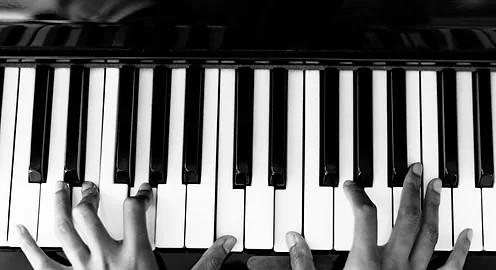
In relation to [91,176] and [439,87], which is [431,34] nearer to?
[439,87]

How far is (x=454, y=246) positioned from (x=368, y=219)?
0.75ft

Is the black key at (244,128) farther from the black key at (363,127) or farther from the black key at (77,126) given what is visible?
the black key at (77,126)

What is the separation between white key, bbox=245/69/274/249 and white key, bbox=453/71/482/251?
1.38ft

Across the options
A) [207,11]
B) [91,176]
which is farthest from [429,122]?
[91,176]

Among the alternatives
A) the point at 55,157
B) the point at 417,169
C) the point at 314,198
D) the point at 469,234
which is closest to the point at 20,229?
the point at 55,157

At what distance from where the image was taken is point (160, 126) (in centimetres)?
111

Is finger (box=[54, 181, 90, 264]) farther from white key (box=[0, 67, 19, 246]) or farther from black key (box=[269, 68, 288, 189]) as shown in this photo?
black key (box=[269, 68, 288, 189])

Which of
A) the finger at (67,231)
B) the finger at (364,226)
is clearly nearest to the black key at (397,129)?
the finger at (364,226)

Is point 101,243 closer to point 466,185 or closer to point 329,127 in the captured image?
point 329,127

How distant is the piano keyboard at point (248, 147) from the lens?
1105 millimetres

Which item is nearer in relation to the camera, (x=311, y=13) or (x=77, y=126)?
(x=311, y=13)

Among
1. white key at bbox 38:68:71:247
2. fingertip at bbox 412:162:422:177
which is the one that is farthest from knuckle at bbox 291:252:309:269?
white key at bbox 38:68:71:247

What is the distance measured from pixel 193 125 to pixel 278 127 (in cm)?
19

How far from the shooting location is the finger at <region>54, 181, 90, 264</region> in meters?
1.05
